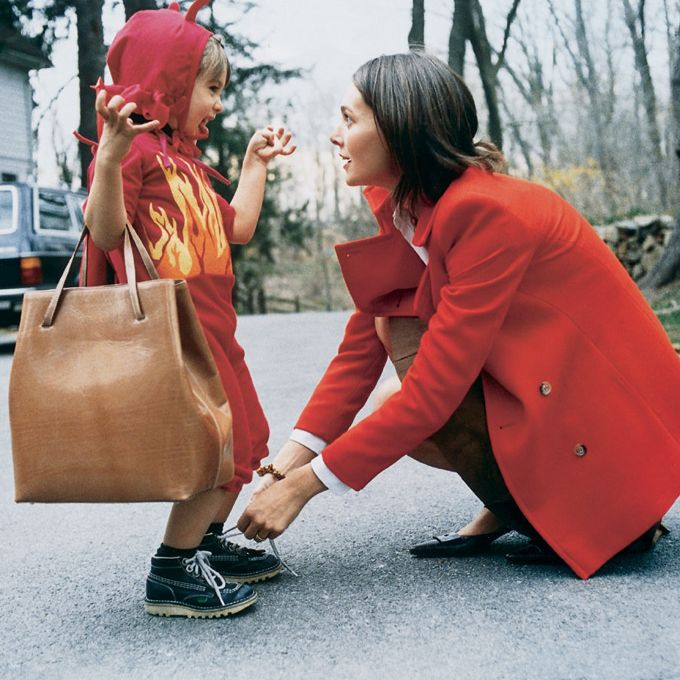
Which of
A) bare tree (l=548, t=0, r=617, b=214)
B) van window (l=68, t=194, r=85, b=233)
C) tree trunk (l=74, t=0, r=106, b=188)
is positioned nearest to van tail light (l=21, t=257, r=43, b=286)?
van window (l=68, t=194, r=85, b=233)

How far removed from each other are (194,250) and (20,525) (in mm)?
1403

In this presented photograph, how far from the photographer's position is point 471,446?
2303mm

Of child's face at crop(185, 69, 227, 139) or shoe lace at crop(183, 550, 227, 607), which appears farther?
child's face at crop(185, 69, 227, 139)

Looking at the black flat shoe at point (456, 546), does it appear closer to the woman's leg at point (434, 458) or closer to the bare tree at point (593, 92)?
the woman's leg at point (434, 458)

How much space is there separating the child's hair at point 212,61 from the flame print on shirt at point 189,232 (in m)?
0.22

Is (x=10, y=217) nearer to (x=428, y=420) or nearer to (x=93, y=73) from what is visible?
(x=93, y=73)

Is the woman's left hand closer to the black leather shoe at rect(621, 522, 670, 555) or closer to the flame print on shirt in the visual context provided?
the flame print on shirt

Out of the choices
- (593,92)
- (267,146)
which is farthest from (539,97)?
(267,146)

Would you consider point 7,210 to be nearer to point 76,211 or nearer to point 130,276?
point 76,211

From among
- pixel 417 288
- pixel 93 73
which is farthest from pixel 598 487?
pixel 93 73

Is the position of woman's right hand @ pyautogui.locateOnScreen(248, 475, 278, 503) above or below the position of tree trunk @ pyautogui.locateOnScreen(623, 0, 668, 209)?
below

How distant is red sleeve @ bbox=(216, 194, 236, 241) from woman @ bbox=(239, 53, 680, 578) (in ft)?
1.22

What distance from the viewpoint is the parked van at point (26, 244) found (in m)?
9.36

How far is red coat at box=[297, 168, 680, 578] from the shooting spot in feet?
7.07
